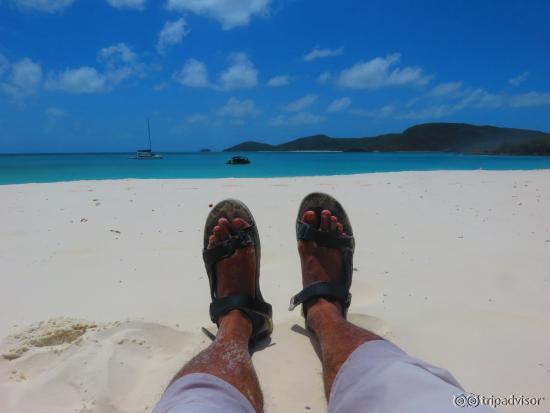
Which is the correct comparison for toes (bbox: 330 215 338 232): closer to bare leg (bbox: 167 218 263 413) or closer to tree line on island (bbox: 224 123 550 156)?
bare leg (bbox: 167 218 263 413)

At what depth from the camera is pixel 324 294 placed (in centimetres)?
155

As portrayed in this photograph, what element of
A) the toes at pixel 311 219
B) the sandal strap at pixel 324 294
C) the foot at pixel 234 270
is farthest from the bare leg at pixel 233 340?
the toes at pixel 311 219

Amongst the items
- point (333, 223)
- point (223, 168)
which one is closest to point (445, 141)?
point (223, 168)

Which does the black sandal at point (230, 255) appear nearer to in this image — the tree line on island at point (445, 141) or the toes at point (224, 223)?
the toes at point (224, 223)

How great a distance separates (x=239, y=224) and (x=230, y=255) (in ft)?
0.66

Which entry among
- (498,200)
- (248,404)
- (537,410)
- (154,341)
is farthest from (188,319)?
(498,200)

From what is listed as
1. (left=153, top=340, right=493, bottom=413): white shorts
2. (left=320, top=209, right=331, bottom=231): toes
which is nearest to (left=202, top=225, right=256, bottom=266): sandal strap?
(left=320, top=209, right=331, bottom=231): toes

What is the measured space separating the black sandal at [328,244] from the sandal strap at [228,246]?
0.98 ft

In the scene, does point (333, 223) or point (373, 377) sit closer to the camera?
point (373, 377)

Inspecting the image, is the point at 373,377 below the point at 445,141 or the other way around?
below

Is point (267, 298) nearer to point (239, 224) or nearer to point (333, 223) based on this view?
point (239, 224)

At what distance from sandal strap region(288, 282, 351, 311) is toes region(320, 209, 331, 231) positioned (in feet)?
1.43

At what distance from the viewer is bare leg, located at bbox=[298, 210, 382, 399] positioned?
3.66ft

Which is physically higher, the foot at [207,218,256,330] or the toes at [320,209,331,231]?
the toes at [320,209,331,231]
